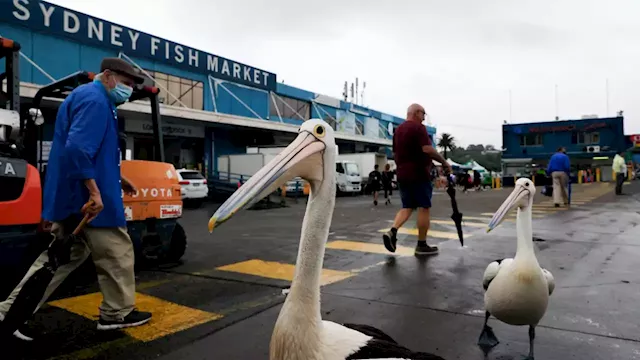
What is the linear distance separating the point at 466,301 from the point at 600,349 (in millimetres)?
1211

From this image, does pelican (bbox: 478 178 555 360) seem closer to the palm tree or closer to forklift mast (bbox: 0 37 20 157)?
forklift mast (bbox: 0 37 20 157)

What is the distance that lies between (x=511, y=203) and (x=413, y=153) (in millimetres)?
2687

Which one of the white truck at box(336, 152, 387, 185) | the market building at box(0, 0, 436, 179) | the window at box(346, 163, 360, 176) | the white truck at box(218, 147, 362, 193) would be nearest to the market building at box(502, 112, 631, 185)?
the white truck at box(336, 152, 387, 185)

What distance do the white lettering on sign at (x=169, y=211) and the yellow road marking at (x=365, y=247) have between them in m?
2.56

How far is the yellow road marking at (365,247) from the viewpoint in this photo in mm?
6300

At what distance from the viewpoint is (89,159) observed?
115 inches

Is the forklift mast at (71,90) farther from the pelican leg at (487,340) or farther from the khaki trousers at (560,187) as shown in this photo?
the khaki trousers at (560,187)

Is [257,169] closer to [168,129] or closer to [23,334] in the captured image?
[168,129]

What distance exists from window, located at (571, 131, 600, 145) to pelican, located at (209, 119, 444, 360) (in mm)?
45560

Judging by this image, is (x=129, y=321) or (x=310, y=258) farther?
(x=129, y=321)

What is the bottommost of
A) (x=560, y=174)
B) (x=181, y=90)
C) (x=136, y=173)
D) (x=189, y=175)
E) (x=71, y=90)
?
(x=136, y=173)

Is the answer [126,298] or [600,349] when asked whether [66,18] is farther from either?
[600,349]

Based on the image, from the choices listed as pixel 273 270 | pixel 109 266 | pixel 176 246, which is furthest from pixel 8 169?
pixel 273 270

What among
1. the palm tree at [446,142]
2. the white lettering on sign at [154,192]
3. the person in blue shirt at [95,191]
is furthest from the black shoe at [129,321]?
the palm tree at [446,142]
